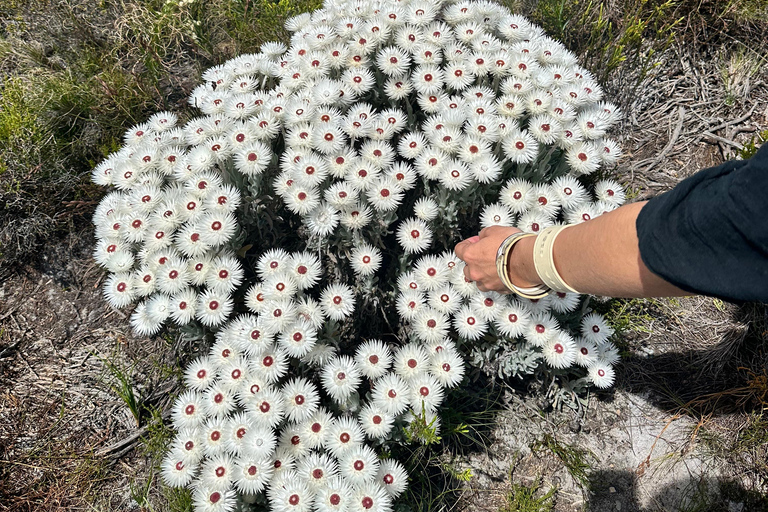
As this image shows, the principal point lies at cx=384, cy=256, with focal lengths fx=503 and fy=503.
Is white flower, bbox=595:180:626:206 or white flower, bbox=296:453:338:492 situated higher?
white flower, bbox=595:180:626:206

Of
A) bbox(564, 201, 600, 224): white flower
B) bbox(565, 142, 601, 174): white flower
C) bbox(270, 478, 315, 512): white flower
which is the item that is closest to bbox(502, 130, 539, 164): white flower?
bbox(565, 142, 601, 174): white flower

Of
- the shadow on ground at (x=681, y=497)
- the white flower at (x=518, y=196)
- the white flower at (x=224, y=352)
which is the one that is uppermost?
the white flower at (x=518, y=196)

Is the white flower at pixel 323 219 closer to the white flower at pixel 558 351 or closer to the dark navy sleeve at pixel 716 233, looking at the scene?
the white flower at pixel 558 351

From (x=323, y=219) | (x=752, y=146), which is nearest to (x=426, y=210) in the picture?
(x=323, y=219)

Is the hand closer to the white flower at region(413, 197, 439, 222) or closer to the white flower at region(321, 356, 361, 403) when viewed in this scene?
the white flower at region(413, 197, 439, 222)

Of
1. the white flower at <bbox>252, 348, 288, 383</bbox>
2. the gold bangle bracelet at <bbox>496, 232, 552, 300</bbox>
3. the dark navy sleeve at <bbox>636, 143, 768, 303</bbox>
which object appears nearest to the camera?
the dark navy sleeve at <bbox>636, 143, 768, 303</bbox>

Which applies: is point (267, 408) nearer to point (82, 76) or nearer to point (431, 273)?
point (431, 273)

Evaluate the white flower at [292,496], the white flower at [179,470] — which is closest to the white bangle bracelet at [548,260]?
the white flower at [292,496]
